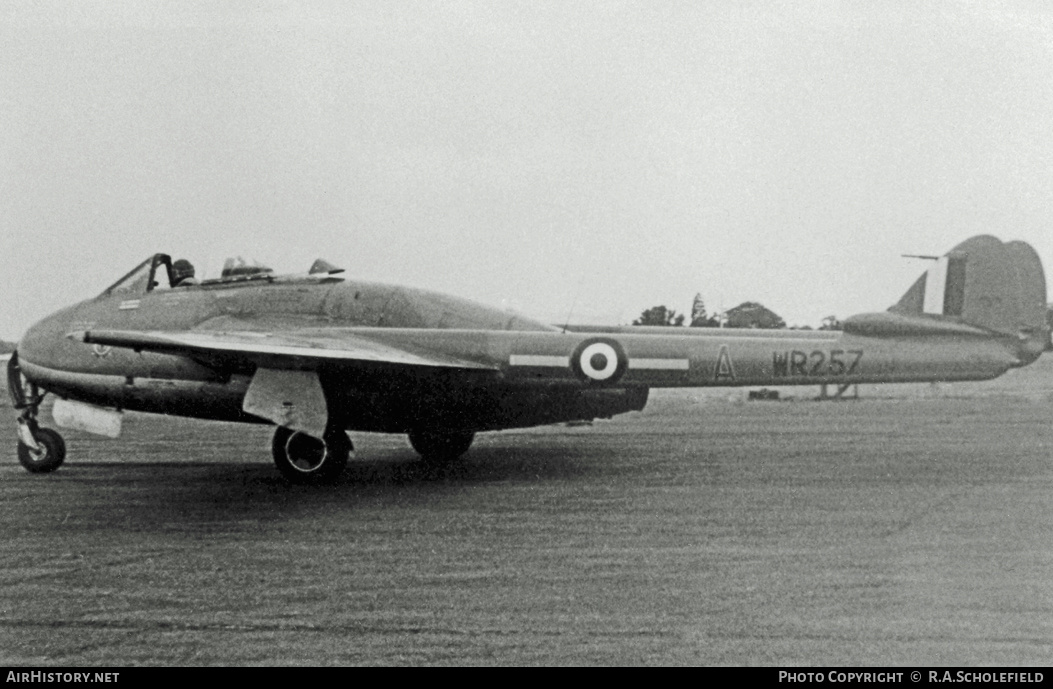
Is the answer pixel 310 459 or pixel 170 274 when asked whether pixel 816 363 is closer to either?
pixel 310 459

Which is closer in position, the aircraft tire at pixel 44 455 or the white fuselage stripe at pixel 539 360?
the white fuselage stripe at pixel 539 360

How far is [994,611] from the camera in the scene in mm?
5469

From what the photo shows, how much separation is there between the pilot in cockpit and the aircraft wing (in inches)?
63.8

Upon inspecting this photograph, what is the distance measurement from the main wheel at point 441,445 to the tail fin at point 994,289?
5814 millimetres

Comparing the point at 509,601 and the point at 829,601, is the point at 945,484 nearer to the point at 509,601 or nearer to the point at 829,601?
the point at 829,601

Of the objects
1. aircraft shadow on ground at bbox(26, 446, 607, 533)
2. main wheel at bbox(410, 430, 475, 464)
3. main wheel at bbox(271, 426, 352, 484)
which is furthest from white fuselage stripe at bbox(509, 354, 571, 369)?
main wheel at bbox(271, 426, 352, 484)

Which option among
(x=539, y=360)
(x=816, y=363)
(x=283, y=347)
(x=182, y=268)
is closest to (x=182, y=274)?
(x=182, y=268)

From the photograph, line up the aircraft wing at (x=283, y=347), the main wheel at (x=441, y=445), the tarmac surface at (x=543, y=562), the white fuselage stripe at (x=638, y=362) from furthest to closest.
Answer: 1. the main wheel at (x=441, y=445)
2. the white fuselage stripe at (x=638, y=362)
3. the aircraft wing at (x=283, y=347)
4. the tarmac surface at (x=543, y=562)

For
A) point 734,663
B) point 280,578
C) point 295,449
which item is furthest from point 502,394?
point 734,663

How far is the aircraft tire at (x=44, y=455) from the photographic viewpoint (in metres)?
12.6

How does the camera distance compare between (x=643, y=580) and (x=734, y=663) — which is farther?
(x=643, y=580)

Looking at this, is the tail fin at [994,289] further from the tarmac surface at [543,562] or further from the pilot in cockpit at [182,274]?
the pilot in cockpit at [182,274]

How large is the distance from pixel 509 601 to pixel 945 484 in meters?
6.29

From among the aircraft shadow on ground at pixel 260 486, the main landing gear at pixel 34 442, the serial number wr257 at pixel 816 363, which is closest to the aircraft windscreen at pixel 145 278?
the main landing gear at pixel 34 442
